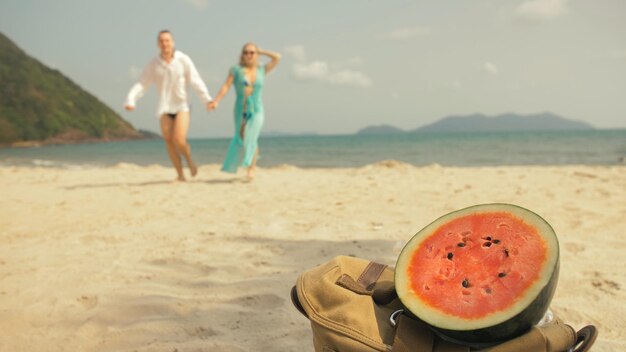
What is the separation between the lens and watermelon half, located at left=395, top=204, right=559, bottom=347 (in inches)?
50.0

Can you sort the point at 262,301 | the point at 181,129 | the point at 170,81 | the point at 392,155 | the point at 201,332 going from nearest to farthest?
the point at 201,332 → the point at 262,301 → the point at 170,81 → the point at 181,129 → the point at 392,155

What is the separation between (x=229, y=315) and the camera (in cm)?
217

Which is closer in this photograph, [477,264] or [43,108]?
[477,264]

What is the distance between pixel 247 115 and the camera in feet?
24.2

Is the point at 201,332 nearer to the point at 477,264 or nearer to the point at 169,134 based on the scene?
the point at 477,264

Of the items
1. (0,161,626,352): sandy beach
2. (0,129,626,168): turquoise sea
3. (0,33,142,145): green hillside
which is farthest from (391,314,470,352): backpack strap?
(0,33,142,145): green hillside

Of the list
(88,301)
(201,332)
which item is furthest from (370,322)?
(88,301)

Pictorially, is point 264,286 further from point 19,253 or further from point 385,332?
point 19,253

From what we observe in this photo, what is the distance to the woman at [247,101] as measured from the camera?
23.5ft

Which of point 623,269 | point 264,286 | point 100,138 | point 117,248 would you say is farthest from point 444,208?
point 100,138

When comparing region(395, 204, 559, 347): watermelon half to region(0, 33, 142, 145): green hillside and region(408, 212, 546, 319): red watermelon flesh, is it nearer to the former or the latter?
region(408, 212, 546, 319): red watermelon flesh

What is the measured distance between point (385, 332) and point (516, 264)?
44cm

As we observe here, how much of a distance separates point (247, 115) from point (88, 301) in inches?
207

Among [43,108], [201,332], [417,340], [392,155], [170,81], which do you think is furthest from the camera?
[43,108]
